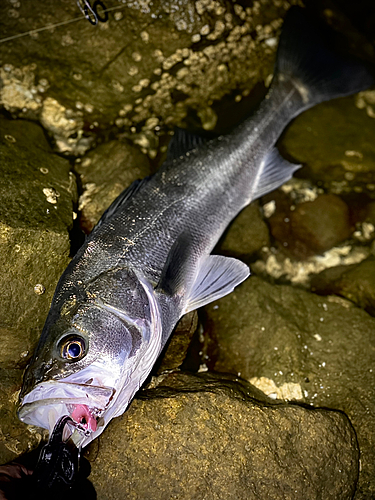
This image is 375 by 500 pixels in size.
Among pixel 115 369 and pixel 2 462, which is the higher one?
pixel 115 369

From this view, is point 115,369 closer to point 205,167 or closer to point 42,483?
point 42,483

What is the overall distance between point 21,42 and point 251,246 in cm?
353

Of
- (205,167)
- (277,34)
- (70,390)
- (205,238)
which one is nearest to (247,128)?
(205,167)

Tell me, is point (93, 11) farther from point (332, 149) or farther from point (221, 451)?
point (221, 451)

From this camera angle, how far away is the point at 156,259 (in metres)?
2.88

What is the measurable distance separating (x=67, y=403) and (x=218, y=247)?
2430mm

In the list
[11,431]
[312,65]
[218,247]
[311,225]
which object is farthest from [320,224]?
[11,431]

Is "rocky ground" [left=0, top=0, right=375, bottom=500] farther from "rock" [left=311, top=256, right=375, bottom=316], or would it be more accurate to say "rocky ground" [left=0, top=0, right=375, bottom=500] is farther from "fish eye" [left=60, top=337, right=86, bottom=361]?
"fish eye" [left=60, top=337, right=86, bottom=361]

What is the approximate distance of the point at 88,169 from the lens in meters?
4.02

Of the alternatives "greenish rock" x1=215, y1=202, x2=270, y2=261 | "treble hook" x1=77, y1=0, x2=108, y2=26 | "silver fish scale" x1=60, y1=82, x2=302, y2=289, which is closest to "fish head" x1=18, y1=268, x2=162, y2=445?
"silver fish scale" x1=60, y1=82, x2=302, y2=289

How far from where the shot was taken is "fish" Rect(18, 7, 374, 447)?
2268mm

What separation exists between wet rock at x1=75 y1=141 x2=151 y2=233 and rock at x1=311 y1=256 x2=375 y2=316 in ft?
8.34

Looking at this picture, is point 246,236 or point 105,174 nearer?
point 105,174

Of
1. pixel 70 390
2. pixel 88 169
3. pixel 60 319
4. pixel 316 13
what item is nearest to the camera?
pixel 70 390
